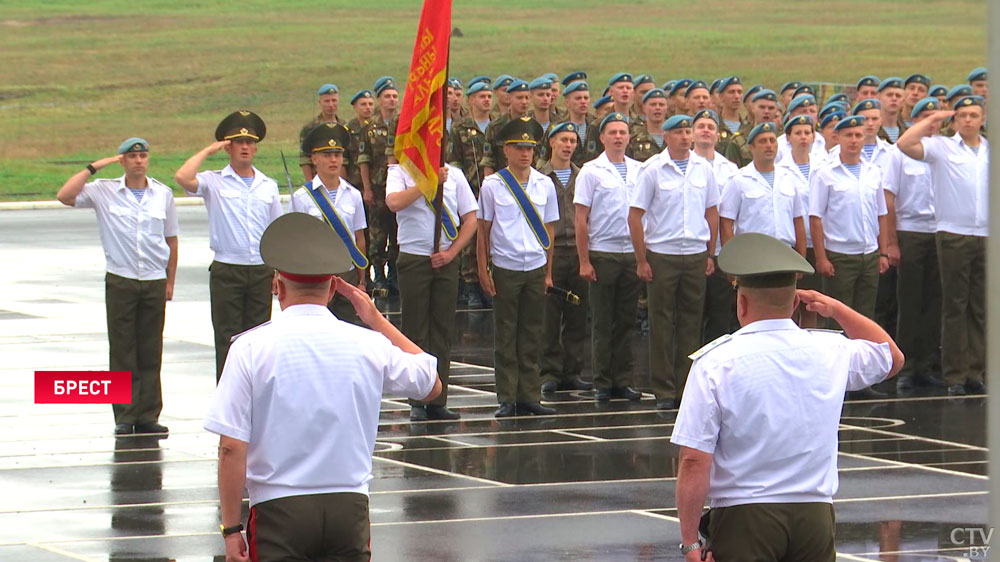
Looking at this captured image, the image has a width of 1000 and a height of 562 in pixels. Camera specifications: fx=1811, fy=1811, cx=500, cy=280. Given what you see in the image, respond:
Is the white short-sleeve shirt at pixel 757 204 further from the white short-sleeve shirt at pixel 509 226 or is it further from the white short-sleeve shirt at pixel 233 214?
the white short-sleeve shirt at pixel 233 214

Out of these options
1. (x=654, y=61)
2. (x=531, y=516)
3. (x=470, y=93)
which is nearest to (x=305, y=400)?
(x=531, y=516)

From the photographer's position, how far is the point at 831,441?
19.7 ft

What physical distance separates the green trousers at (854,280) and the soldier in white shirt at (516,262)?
2.45 m

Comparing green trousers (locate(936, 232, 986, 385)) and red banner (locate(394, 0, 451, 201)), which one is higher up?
red banner (locate(394, 0, 451, 201))

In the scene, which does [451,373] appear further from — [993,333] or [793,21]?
[793,21]

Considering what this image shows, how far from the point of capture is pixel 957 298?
14.5m

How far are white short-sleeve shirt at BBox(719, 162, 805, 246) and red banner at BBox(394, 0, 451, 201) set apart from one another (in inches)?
109

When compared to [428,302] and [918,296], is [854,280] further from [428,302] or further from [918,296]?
[428,302]

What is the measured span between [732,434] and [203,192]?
769 cm

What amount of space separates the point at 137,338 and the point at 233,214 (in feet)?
3.62

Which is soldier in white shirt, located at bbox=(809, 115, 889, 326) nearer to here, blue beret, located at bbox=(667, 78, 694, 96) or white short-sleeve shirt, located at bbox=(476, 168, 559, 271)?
white short-sleeve shirt, located at bbox=(476, 168, 559, 271)

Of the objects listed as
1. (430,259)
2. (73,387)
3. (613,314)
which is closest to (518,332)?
(430,259)

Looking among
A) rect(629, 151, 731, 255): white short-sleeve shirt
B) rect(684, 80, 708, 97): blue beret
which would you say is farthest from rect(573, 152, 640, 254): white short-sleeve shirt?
rect(684, 80, 708, 97): blue beret

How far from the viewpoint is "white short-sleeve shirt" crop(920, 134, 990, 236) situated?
47.0 feet
